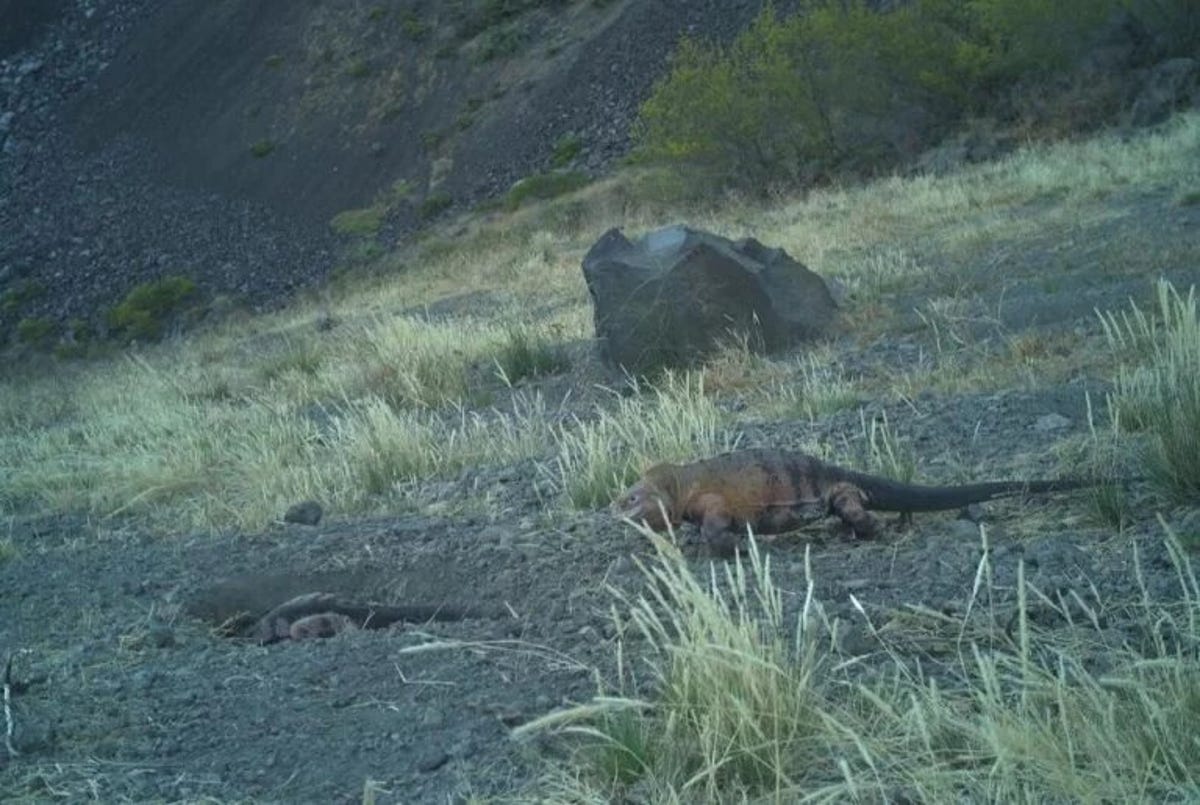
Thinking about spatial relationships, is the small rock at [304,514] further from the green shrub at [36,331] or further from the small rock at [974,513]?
the green shrub at [36,331]

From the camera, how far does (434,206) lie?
1768 inches

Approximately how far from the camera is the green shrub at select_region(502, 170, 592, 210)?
134ft

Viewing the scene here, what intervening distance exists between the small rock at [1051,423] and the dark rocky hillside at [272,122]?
36.1m

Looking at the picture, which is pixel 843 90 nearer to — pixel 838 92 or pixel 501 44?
pixel 838 92

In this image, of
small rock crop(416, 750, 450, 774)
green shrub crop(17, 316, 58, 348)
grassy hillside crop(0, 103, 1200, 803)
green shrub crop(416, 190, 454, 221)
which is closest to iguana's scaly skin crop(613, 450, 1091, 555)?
grassy hillside crop(0, 103, 1200, 803)

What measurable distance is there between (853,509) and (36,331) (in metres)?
42.2

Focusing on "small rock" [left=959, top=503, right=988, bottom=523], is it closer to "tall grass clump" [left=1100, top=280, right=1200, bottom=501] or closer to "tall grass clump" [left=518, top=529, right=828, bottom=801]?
"tall grass clump" [left=1100, top=280, right=1200, bottom=501]

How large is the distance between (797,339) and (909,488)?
6539 mm

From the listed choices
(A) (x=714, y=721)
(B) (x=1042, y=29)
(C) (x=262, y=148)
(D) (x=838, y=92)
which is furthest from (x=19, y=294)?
(A) (x=714, y=721)

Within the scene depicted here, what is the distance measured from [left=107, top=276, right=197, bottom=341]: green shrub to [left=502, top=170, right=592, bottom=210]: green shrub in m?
9.13

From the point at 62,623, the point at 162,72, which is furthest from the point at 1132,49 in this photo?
the point at 162,72

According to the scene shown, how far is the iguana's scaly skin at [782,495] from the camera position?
18.3 feet

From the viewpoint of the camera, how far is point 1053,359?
9.04 m

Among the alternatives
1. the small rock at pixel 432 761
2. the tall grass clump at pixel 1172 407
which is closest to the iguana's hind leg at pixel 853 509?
the tall grass clump at pixel 1172 407
